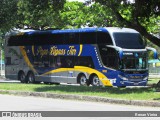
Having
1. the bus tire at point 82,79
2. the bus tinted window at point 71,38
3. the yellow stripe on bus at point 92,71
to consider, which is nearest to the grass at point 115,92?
the yellow stripe on bus at point 92,71

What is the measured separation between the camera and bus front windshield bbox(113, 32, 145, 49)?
28.5 m

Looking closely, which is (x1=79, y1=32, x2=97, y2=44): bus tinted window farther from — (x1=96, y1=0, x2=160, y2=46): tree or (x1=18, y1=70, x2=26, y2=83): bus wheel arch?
(x1=18, y1=70, x2=26, y2=83): bus wheel arch

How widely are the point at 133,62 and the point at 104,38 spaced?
8.16 feet

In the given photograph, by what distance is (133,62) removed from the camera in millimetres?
28766

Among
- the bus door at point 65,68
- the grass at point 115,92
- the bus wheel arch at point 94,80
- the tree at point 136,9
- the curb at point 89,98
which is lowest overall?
the curb at point 89,98

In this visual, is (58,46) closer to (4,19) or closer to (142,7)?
(4,19)

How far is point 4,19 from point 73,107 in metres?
19.5

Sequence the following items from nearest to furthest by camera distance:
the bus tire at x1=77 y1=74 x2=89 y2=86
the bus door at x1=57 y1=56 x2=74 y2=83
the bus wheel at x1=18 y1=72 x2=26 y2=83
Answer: the bus tire at x1=77 y1=74 x2=89 y2=86 < the bus door at x1=57 y1=56 x2=74 y2=83 < the bus wheel at x1=18 y1=72 x2=26 y2=83

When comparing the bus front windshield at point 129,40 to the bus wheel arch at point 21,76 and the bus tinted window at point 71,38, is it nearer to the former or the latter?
the bus tinted window at point 71,38

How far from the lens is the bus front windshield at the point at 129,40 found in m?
28.5

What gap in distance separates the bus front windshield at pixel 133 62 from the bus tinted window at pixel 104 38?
145 cm

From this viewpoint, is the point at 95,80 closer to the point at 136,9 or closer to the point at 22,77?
the point at 136,9

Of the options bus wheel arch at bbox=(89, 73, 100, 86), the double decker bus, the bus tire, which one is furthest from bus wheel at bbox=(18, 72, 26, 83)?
bus wheel arch at bbox=(89, 73, 100, 86)

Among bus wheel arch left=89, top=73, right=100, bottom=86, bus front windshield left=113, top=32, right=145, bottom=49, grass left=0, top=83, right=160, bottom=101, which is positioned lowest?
grass left=0, top=83, right=160, bottom=101
